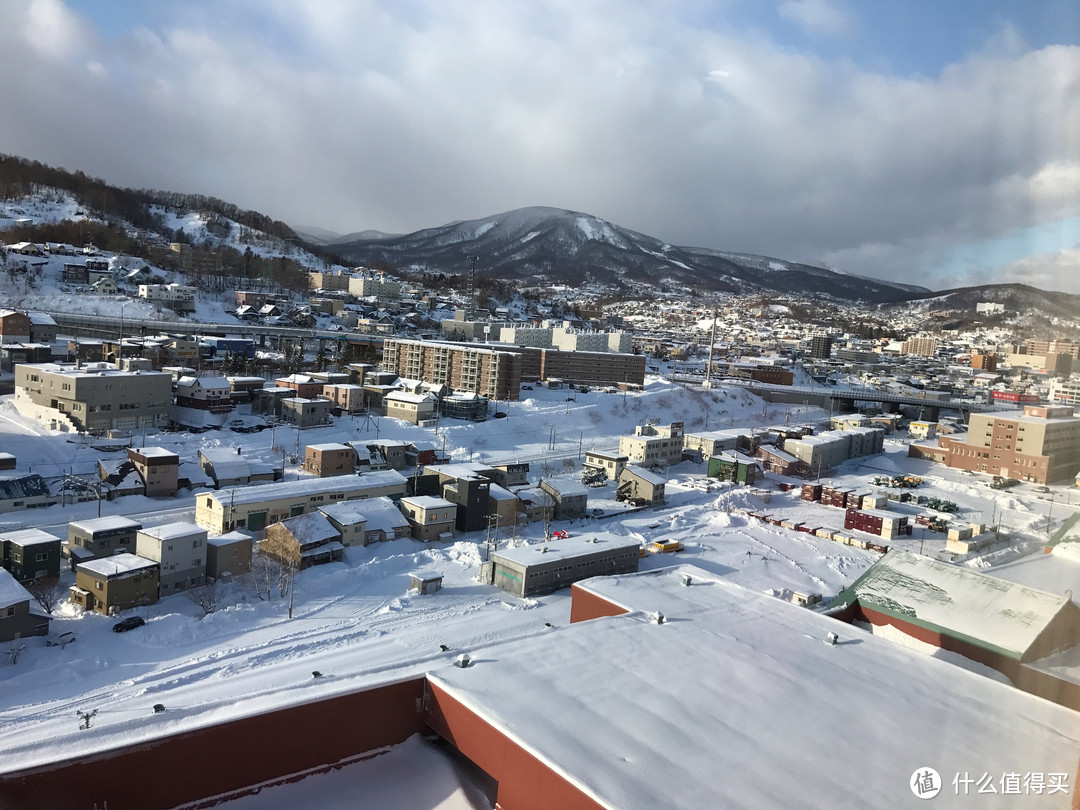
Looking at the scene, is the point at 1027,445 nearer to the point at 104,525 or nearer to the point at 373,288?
the point at 104,525

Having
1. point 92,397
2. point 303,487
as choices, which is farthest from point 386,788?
point 92,397

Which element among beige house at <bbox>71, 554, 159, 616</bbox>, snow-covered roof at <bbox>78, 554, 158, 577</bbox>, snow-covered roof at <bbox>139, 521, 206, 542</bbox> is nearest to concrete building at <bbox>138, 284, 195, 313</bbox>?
snow-covered roof at <bbox>139, 521, 206, 542</bbox>

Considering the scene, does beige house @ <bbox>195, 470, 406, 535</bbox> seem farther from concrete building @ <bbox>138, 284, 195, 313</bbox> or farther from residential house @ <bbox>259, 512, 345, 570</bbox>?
concrete building @ <bbox>138, 284, 195, 313</bbox>

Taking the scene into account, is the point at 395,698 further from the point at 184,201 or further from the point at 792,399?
the point at 184,201

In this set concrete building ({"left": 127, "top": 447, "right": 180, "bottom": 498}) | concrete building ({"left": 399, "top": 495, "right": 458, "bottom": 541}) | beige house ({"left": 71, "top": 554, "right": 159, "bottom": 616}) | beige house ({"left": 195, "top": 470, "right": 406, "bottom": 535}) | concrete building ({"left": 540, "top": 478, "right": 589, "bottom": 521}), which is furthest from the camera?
concrete building ({"left": 540, "top": 478, "right": 589, "bottom": 521})

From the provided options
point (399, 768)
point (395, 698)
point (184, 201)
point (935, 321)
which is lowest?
point (399, 768)

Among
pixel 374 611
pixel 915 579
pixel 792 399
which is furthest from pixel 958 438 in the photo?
pixel 374 611
